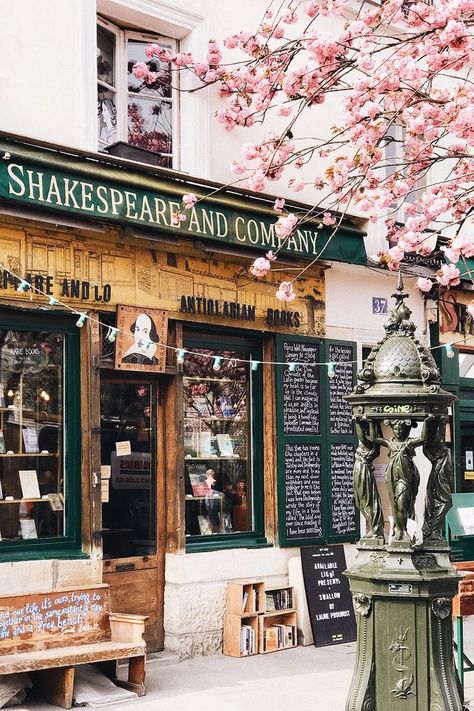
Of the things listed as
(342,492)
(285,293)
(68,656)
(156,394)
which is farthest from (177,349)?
(68,656)

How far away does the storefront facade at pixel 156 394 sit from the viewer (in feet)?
26.3

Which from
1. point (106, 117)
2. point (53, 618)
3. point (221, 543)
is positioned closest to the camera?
point (53, 618)

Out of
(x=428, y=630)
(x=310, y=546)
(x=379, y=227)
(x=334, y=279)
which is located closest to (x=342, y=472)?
(x=310, y=546)

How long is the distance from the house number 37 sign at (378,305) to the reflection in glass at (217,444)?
6.09 feet

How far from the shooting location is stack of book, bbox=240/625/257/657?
902 centimetres

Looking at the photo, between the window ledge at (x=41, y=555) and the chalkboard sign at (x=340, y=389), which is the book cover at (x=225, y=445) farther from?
the window ledge at (x=41, y=555)

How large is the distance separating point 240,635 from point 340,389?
8.92 ft

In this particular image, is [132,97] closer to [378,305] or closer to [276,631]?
[378,305]

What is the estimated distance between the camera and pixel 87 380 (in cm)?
832

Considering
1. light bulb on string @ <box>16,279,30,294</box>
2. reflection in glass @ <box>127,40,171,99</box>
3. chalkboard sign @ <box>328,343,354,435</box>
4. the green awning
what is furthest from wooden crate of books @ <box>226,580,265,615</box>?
reflection in glass @ <box>127,40,171,99</box>

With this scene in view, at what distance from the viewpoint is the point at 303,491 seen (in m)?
9.91

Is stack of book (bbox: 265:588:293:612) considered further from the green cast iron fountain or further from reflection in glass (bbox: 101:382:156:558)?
the green cast iron fountain

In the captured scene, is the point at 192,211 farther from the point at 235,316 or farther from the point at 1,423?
the point at 1,423

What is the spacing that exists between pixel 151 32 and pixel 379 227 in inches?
127
